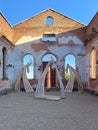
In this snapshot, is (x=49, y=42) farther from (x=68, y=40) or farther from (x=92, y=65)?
(x=92, y=65)

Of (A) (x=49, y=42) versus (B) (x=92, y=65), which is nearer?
(B) (x=92, y=65)

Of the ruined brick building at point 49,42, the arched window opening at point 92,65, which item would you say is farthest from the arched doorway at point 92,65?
the ruined brick building at point 49,42

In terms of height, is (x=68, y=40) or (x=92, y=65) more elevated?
(x=68, y=40)

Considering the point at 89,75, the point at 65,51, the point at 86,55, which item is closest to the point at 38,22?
the point at 65,51

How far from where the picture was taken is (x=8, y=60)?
18891mm

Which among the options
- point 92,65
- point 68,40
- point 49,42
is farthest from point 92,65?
point 49,42

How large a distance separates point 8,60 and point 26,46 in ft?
7.98

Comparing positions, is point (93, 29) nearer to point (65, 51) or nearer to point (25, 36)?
point (65, 51)

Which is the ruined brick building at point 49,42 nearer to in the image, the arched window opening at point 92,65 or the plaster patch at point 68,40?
the plaster patch at point 68,40

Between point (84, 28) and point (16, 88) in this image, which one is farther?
point (84, 28)

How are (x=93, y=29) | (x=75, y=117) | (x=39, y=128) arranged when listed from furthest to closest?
1. (x=93, y=29)
2. (x=75, y=117)
3. (x=39, y=128)

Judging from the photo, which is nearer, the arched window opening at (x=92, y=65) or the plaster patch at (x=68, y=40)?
the arched window opening at (x=92, y=65)

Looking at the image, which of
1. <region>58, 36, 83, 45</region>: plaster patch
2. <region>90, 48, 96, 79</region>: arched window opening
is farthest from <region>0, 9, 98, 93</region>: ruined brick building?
<region>90, 48, 96, 79</region>: arched window opening

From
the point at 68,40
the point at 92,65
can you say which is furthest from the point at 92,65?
the point at 68,40
